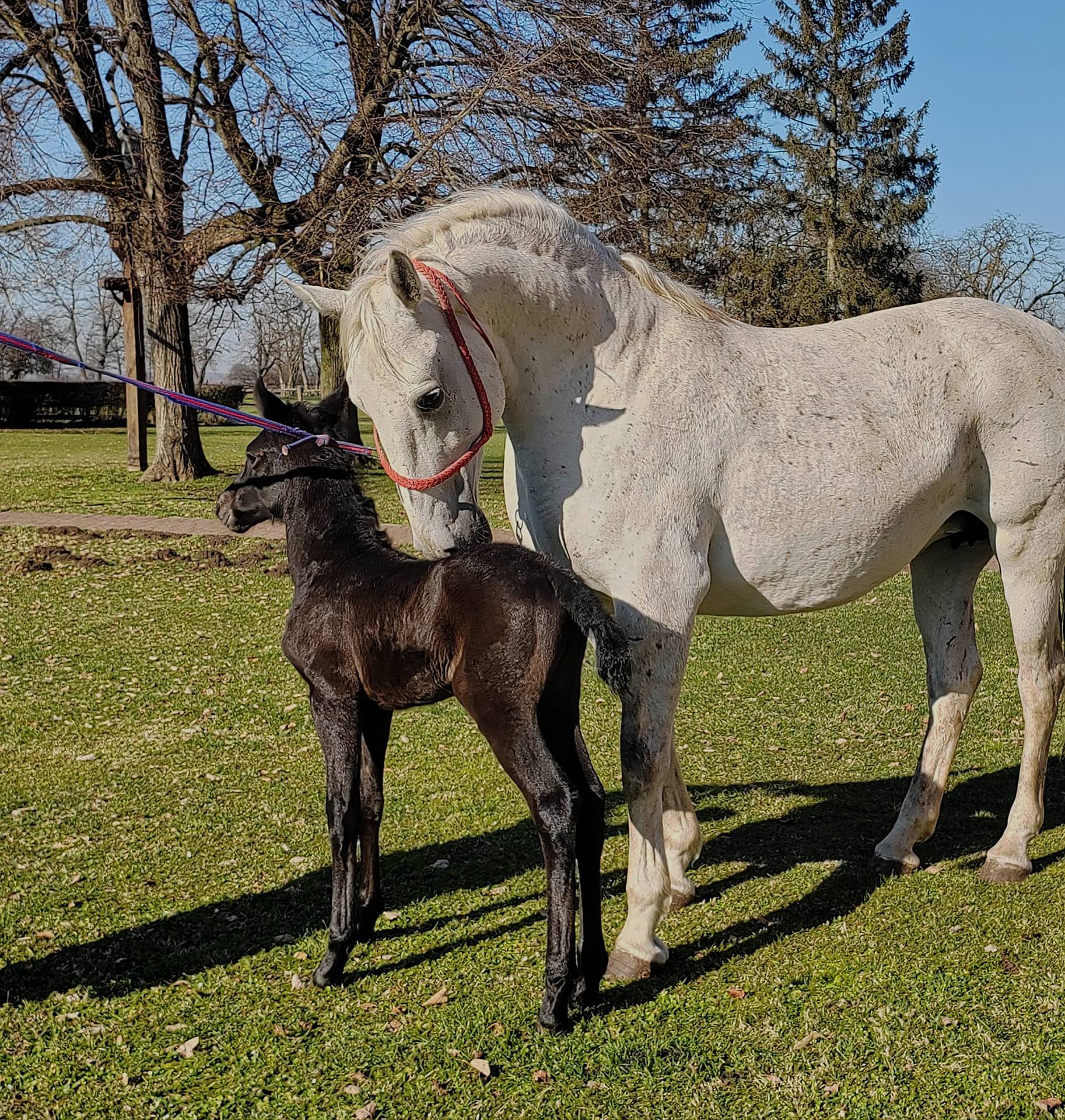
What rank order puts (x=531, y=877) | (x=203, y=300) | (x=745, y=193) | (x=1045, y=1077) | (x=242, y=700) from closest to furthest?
1. (x=1045, y=1077)
2. (x=531, y=877)
3. (x=242, y=700)
4. (x=203, y=300)
5. (x=745, y=193)

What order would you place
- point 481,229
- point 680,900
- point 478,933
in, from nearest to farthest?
point 481,229 < point 478,933 < point 680,900

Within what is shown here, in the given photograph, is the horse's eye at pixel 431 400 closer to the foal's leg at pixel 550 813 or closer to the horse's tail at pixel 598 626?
the horse's tail at pixel 598 626

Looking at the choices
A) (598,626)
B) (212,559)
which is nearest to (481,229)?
(598,626)

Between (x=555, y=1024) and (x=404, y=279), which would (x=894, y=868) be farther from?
(x=404, y=279)

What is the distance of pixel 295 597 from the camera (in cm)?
398

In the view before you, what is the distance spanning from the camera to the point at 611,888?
4.64 m

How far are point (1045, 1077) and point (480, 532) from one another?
229 centimetres

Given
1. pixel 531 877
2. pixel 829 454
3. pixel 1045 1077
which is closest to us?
pixel 1045 1077

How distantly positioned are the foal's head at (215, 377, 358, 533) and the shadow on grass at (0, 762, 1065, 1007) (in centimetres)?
157

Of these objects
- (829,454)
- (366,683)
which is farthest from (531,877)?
(829,454)

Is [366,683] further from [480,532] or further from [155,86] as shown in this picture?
[155,86]

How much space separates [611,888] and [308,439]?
2240mm

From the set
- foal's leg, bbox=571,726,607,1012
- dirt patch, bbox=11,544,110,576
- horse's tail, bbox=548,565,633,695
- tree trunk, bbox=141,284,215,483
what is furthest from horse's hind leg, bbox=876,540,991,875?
tree trunk, bbox=141,284,215,483

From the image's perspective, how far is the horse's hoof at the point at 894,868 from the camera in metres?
4.71
